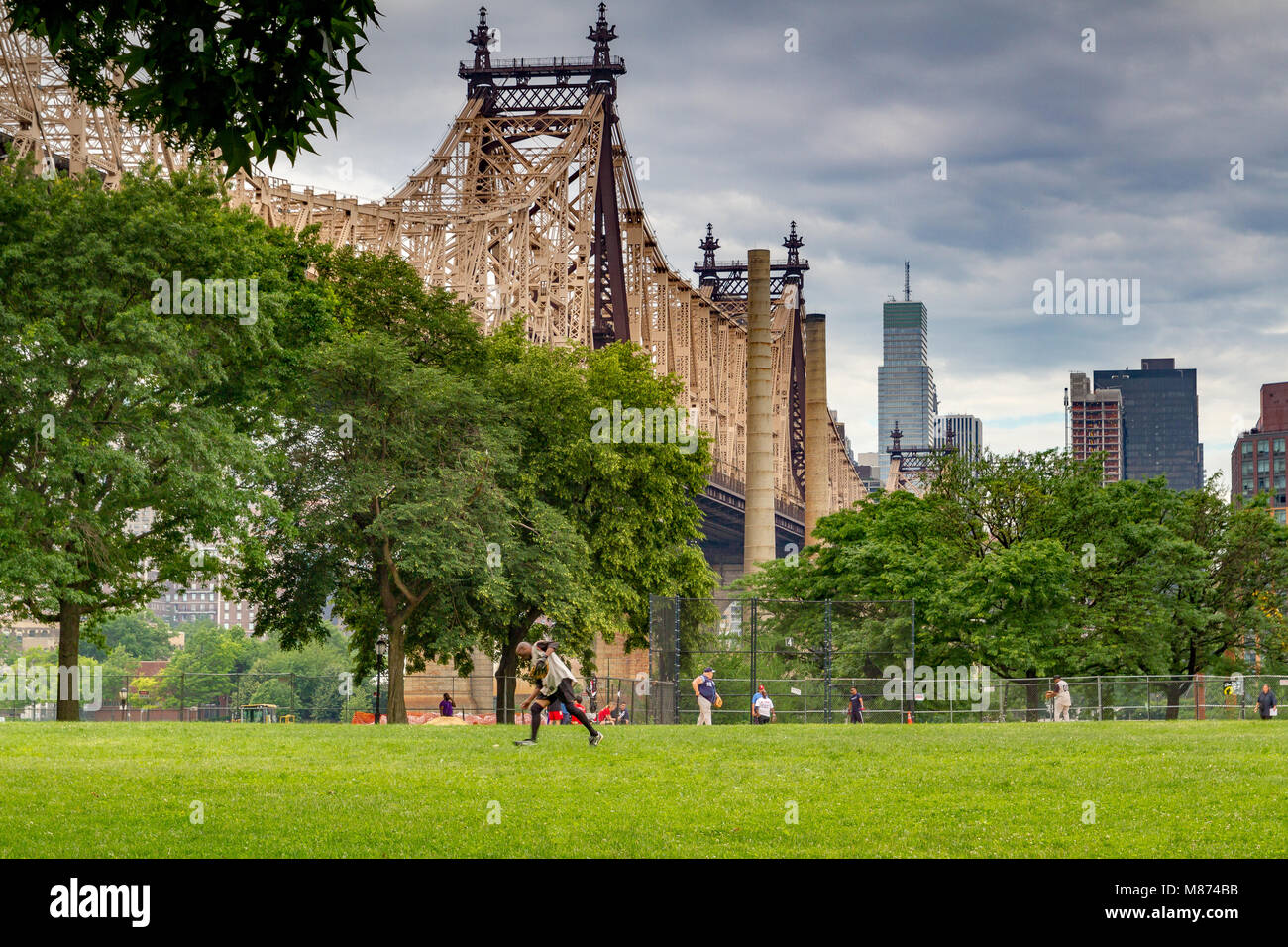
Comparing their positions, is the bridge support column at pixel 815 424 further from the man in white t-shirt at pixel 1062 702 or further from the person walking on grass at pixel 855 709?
the person walking on grass at pixel 855 709

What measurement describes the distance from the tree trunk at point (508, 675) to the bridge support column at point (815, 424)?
60.7m

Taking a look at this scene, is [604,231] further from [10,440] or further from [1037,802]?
[1037,802]

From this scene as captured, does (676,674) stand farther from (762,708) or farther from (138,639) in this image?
(138,639)

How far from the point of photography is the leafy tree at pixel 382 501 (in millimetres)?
37406

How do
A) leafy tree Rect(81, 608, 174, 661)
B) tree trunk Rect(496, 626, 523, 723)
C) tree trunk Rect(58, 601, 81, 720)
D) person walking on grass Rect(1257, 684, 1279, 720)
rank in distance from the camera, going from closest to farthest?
1. tree trunk Rect(58, 601, 81, 720)
2. person walking on grass Rect(1257, 684, 1279, 720)
3. tree trunk Rect(496, 626, 523, 723)
4. leafy tree Rect(81, 608, 174, 661)

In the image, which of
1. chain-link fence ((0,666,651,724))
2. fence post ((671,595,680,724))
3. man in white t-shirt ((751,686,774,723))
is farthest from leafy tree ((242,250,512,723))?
man in white t-shirt ((751,686,774,723))

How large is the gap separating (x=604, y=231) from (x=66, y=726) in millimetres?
58532

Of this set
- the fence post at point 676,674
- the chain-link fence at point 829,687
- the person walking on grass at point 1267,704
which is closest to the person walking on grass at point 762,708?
the chain-link fence at point 829,687

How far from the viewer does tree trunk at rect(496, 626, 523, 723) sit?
44.2 meters

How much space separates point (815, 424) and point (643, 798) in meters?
94.8

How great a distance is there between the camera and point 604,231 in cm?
8350

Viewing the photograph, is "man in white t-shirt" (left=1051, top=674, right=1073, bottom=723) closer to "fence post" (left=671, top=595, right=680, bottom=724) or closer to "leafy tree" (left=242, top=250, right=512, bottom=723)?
"fence post" (left=671, top=595, right=680, bottom=724)

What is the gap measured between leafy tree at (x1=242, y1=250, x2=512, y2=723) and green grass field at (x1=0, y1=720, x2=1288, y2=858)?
1530 centimetres
